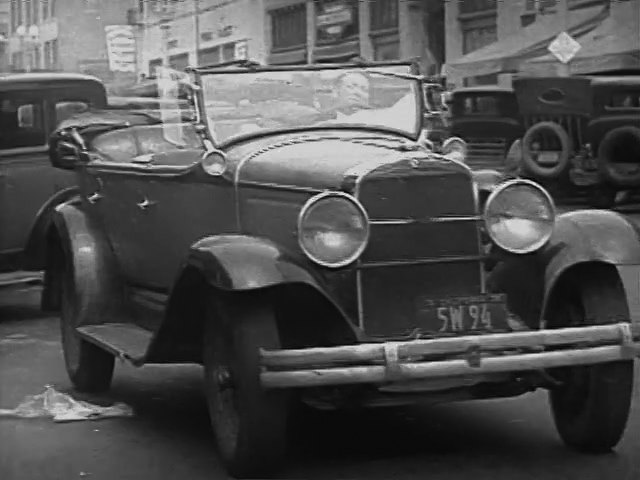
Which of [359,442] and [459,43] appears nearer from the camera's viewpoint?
[359,442]

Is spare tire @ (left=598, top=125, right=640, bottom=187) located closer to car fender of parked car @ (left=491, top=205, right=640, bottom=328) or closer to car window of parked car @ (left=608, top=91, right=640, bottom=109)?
car window of parked car @ (left=608, top=91, right=640, bottom=109)

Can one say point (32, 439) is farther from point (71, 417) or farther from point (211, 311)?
point (211, 311)

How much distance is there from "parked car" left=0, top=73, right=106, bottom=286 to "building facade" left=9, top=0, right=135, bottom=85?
191cm

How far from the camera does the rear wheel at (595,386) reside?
5.16 metres

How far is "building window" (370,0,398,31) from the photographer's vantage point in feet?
24.1

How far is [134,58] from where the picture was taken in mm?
6973

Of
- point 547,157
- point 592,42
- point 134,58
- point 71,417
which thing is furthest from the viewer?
point 592,42

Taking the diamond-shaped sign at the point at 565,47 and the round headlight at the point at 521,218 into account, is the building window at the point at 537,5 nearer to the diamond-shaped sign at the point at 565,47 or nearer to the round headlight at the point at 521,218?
the diamond-shaped sign at the point at 565,47

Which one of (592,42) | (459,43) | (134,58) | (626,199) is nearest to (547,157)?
(626,199)

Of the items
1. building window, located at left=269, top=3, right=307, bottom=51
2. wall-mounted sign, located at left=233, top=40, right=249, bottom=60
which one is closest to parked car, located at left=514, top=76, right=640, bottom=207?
building window, located at left=269, top=3, right=307, bottom=51

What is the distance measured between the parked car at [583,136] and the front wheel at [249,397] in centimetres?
1126

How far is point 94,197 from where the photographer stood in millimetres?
7023

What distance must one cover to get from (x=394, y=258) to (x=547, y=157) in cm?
1177

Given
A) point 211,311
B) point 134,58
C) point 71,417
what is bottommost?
point 71,417
